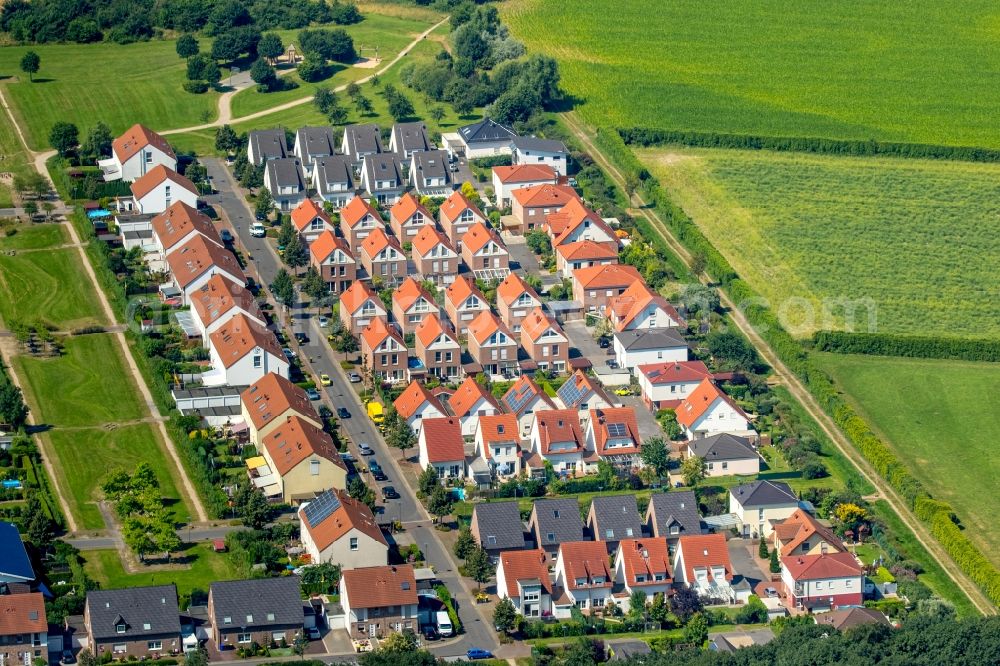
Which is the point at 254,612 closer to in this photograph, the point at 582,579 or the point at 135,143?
the point at 582,579

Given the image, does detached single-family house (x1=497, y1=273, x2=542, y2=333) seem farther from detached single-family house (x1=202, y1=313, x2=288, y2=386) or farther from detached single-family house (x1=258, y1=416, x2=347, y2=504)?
detached single-family house (x1=258, y1=416, x2=347, y2=504)

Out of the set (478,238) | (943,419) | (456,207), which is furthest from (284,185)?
(943,419)

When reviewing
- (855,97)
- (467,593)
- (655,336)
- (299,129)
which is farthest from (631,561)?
(855,97)

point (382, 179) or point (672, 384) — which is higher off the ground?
point (382, 179)

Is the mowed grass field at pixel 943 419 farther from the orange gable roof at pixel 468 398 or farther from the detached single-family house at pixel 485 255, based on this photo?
the detached single-family house at pixel 485 255

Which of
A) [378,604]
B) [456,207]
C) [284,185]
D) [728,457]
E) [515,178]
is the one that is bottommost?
[728,457]

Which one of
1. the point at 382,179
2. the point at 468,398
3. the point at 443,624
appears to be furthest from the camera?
the point at 382,179
